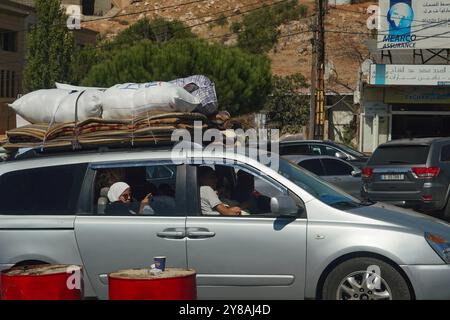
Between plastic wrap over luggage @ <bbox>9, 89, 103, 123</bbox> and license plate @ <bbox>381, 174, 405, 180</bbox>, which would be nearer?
plastic wrap over luggage @ <bbox>9, 89, 103, 123</bbox>

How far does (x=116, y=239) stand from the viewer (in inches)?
266

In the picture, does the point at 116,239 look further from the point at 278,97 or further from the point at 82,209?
the point at 278,97

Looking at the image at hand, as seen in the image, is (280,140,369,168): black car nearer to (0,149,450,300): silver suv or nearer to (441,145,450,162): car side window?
(441,145,450,162): car side window

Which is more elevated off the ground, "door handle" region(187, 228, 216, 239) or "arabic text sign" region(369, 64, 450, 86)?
"arabic text sign" region(369, 64, 450, 86)

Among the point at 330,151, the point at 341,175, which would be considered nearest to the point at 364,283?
the point at 341,175

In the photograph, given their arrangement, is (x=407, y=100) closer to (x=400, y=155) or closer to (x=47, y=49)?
(x=47, y=49)

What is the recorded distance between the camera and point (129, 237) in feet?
22.1

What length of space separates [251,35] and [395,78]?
3306cm

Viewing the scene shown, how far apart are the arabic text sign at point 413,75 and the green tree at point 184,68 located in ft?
24.9

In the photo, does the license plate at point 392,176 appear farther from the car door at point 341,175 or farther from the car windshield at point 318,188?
the car windshield at point 318,188

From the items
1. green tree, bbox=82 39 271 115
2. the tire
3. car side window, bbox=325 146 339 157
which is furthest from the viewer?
green tree, bbox=82 39 271 115

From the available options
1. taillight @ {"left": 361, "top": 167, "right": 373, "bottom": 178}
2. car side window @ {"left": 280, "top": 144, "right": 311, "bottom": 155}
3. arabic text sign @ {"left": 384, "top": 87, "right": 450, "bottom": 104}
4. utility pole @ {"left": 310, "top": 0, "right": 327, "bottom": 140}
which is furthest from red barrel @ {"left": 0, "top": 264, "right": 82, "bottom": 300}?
arabic text sign @ {"left": 384, "top": 87, "right": 450, "bottom": 104}

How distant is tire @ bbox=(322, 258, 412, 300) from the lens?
20.9ft
